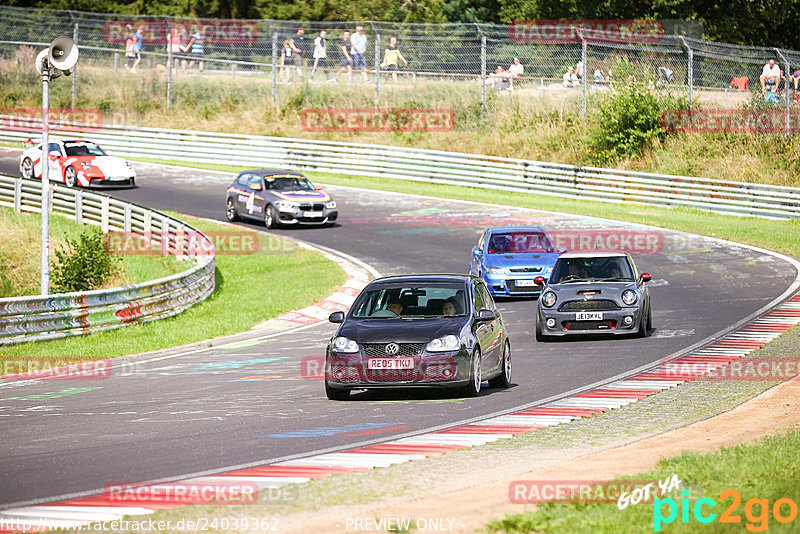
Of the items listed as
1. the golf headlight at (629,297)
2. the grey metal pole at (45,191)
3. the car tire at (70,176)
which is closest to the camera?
the golf headlight at (629,297)

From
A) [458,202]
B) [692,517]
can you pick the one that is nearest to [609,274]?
[692,517]

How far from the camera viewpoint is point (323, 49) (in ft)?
143

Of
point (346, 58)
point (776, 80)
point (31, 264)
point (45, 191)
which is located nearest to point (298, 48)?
point (346, 58)

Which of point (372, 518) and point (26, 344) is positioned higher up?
point (372, 518)

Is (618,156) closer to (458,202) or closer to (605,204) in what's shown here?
(605,204)

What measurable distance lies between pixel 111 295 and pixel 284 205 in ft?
→ 39.8

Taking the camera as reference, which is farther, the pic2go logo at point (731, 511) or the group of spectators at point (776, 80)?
the group of spectators at point (776, 80)

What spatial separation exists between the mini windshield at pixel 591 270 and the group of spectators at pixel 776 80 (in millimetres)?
18669

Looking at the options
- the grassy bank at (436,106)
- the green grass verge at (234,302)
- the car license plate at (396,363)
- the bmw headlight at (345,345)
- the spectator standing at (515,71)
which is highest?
the spectator standing at (515,71)

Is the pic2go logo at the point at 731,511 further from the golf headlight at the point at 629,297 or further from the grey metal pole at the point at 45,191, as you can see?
the grey metal pole at the point at 45,191

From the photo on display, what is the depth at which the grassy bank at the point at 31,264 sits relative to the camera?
24.1 metres

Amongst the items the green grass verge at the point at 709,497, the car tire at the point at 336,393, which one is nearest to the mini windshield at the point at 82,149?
the car tire at the point at 336,393

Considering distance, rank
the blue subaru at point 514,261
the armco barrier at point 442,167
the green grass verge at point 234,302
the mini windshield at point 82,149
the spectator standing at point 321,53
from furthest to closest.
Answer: the spectator standing at point 321,53
the mini windshield at point 82,149
the armco barrier at point 442,167
the blue subaru at point 514,261
the green grass verge at point 234,302

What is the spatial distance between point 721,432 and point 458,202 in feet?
85.8
